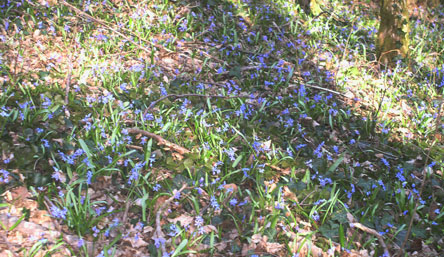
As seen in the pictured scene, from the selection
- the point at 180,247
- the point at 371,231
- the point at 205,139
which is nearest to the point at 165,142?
the point at 205,139

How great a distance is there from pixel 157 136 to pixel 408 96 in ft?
11.7

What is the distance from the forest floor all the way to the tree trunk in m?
0.20

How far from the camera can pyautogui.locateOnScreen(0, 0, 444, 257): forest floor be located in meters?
2.87

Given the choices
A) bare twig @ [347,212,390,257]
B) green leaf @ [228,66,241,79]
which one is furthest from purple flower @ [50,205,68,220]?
green leaf @ [228,66,241,79]

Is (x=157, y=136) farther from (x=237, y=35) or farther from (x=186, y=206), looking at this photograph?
(x=237, y=35)

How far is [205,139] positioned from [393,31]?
11.5 ft

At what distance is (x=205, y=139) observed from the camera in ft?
12.4

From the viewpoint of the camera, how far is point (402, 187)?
11.8ft

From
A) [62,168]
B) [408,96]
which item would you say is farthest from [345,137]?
[62,168]

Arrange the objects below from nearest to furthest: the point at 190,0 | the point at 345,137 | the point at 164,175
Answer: the point at 164,175, the point at 345,137, the point at 190,0

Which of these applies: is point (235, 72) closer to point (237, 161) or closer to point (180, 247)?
point (237, 161)

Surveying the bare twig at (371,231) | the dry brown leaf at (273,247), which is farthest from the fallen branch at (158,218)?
the bare twig at (371,231)

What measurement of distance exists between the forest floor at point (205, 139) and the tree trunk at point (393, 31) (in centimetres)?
20

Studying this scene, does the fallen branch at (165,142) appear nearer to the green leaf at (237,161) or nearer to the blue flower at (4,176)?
the green leaf at (237,161)
